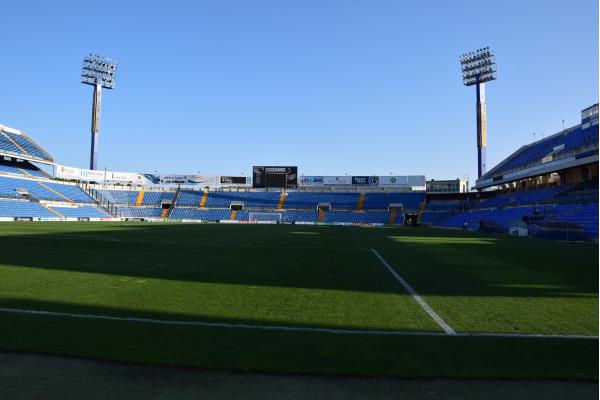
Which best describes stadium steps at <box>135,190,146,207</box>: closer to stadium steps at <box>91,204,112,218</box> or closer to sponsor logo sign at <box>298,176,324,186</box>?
stadium steps at <box>91,204,112,218</box>

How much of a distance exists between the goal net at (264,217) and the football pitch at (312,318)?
61922 mm

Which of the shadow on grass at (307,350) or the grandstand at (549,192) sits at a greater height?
the grandstand at (549,192)

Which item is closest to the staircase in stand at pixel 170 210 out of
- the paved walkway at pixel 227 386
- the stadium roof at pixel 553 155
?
the stadium roof at pixel 553 155

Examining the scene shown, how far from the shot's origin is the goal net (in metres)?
73.5

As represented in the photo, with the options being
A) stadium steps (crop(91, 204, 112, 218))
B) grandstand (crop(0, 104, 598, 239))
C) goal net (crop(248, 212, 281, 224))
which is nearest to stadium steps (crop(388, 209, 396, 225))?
grandstand (crop(0, 104, 598, 239))

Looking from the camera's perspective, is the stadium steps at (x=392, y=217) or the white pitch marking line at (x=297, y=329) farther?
the stadium steps at (x=392, y=217)

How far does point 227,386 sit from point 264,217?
71025mm

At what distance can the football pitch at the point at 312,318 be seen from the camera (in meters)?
4.19

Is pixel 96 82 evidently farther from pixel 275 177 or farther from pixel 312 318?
pixel 312 318

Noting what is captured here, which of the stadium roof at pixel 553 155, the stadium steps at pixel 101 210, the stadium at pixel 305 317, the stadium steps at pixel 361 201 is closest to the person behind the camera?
the stadium at pixel 305 317

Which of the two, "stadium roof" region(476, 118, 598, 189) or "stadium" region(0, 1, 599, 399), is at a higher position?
"stadium roof" region(476, 118, 598, 189)

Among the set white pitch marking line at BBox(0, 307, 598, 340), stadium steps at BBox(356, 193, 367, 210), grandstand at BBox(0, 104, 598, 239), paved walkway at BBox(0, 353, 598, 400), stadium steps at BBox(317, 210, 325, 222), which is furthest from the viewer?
stadium steps at BBox(356, 193, 367, 210)

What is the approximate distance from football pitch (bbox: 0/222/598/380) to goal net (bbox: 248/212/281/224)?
2438 inches

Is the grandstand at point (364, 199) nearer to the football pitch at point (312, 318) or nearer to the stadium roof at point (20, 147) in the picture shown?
the stadium roof at point (20, 147)
